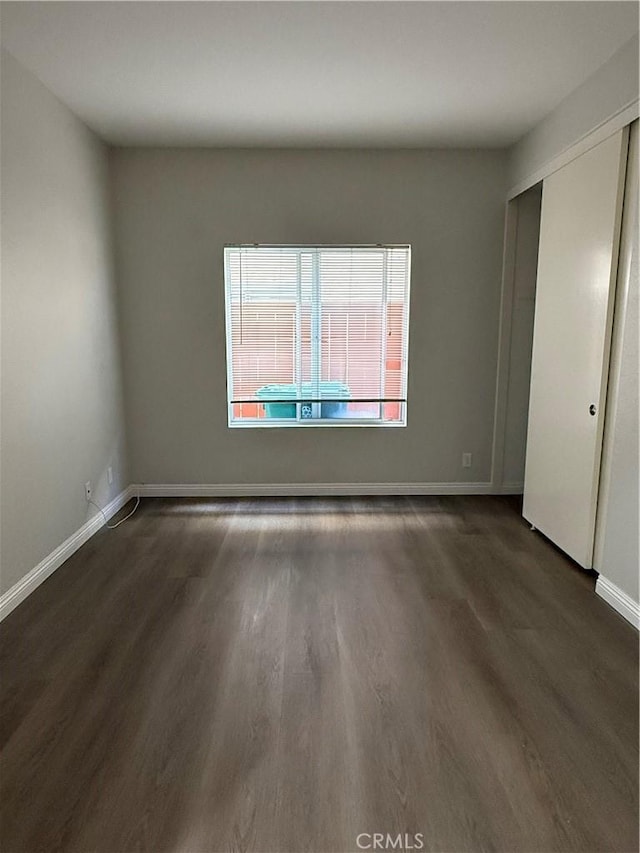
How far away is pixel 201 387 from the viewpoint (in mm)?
4223

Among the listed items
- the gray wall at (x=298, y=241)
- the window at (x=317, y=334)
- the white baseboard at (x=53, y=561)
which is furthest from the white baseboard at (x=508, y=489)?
the white baseboard at (x=53, y=561)

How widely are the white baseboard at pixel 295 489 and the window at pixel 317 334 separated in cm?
54

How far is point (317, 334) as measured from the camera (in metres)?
4.19

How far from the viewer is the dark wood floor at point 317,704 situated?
57.6 inches

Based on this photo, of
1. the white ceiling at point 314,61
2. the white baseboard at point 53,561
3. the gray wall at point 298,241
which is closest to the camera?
the white ceiling at point 314,61

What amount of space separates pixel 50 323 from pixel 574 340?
3124 millimetres

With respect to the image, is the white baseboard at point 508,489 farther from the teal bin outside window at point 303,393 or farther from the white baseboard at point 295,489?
the teal bin outside window at point 303,393

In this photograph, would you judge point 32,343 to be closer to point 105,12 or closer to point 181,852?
point 105,12

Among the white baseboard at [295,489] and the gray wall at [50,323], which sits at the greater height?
the gray wall at [50,323]

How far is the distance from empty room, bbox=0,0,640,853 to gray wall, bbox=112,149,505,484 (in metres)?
0.03

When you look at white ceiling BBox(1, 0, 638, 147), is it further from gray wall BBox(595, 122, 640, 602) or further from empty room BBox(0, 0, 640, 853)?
gray wall BBox(595, 122, 640, 602)

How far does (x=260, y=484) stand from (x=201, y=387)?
965 millimetres

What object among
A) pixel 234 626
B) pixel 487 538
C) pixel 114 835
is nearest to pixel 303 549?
pixel 234 626

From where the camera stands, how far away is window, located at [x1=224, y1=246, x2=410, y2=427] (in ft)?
13.5
